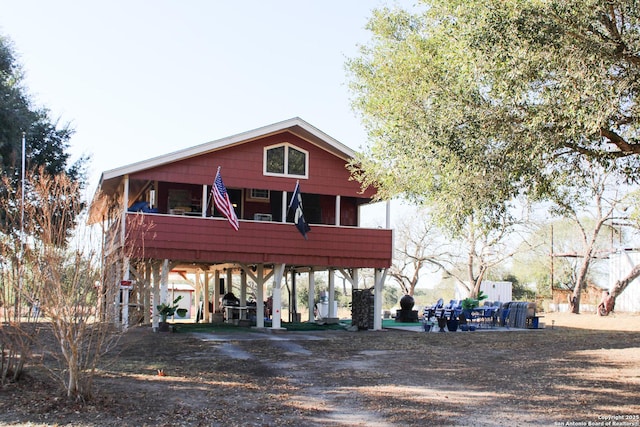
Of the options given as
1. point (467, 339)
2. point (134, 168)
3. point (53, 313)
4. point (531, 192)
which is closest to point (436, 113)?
point (531, 192)

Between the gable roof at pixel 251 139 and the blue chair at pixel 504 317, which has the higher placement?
the gable roof at pixel 251 139

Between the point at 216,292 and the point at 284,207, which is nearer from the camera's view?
the point at 284,207

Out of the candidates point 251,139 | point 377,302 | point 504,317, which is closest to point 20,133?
point 251,139

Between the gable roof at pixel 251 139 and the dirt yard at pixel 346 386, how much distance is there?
526cm

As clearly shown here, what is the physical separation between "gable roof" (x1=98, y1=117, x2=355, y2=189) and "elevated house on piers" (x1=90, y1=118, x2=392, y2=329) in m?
0.03

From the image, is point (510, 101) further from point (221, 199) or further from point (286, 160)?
point (286, 160)

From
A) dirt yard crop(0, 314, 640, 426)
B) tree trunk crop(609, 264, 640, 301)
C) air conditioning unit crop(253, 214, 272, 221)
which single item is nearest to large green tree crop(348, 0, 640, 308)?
dirt yard crop(0, 314, 640, 426)

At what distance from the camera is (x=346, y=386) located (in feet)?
36.1

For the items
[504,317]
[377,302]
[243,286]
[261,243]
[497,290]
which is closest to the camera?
[261,243]

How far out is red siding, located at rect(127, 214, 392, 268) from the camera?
67.3 ft

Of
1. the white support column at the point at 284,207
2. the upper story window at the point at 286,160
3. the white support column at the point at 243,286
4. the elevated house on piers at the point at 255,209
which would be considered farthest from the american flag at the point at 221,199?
the white support column at the point at 243,286

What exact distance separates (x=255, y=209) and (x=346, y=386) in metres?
13.5

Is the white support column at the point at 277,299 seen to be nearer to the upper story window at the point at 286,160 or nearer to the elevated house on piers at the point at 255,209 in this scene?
the elevated house on piers at the point at 255,209

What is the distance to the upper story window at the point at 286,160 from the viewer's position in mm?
22109
